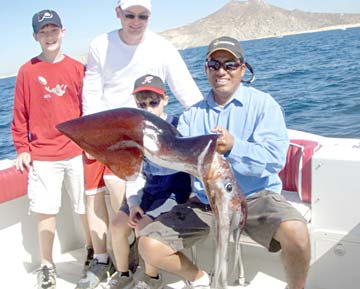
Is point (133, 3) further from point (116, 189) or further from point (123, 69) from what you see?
point (116, 189)

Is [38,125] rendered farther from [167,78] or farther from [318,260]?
[318,260]

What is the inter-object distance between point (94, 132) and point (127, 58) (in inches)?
55.4

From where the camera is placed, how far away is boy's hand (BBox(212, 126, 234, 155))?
2302 mm

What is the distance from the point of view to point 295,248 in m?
2.58

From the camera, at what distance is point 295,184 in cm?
352

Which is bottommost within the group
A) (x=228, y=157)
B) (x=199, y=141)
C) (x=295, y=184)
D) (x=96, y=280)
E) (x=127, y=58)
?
(x=96, y=280)

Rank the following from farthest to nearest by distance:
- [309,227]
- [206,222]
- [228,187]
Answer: [309,227], [206,222], [228,187]

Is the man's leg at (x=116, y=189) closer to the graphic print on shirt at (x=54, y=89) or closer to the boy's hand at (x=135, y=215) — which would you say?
the boy's hand at (x=135, y=215)

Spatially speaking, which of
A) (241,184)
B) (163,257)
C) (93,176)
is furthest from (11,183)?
(241,184)

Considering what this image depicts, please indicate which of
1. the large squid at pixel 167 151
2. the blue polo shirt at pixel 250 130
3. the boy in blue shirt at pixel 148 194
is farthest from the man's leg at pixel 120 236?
the large squid at pixel 167 151

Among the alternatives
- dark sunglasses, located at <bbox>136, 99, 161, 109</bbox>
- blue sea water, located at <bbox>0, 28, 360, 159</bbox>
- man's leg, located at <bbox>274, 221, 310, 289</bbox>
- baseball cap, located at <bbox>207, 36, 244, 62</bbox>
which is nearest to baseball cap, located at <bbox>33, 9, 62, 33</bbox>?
dark sunglasses, located at <bbox>136, 99, 161, 109</bbox>

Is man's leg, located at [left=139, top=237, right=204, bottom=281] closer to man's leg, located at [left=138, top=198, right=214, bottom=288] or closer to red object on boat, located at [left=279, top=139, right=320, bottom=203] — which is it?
man's leg, located at [left=138, top=198, right=214, bottom=288]

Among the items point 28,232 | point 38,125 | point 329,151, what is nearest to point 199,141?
point 329,151

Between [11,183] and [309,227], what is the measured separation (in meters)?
2.42
